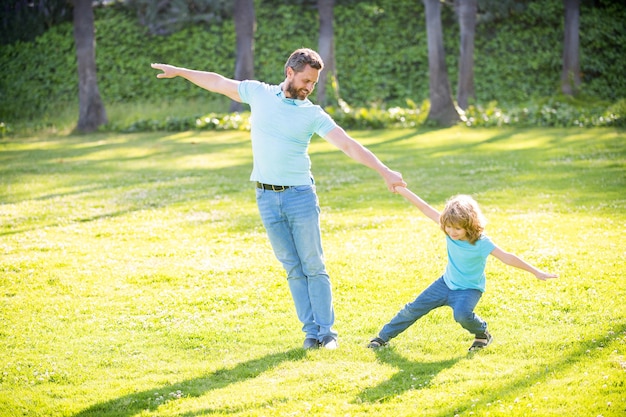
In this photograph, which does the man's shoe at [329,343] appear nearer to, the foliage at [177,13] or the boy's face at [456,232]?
the boy's face at [456,232]

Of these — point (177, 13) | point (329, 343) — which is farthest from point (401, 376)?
point (177, 13)

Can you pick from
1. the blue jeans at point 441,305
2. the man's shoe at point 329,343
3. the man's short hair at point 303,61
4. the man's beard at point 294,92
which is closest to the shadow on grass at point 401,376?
the blue jeans at point 441,305

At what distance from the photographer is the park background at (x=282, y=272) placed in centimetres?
528

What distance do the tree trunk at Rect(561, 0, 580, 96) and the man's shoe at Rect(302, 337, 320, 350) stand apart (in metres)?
21.3

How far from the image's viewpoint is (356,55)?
28672 mm

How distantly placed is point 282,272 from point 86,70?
17.4m

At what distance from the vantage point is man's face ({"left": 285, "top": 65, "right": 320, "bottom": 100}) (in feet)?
18.0

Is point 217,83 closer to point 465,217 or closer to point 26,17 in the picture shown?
point 465,217

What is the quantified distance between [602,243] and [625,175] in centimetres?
538

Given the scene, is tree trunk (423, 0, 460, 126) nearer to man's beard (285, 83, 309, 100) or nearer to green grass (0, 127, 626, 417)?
green grass (0, 127, 626, 417)

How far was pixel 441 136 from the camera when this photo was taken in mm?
20797

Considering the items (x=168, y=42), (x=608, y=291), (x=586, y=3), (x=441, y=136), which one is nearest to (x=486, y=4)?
(x=586, y=3)

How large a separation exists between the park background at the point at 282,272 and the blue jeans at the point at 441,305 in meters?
0.20

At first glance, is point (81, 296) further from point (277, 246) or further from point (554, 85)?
point (554, 85)
